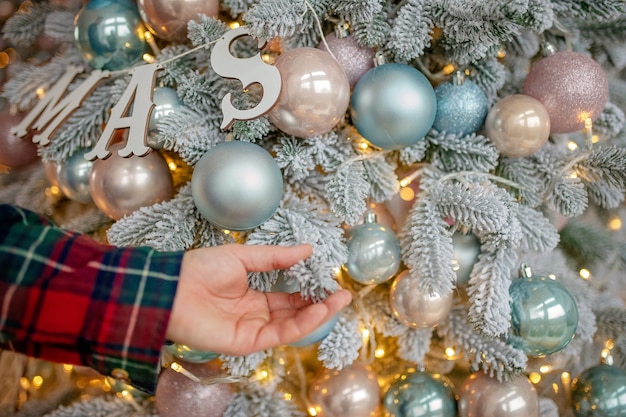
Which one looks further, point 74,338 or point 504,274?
point 504,274

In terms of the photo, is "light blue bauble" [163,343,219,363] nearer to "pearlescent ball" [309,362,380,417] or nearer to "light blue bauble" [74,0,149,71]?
"pearlescent ball" [309,362,380,417]

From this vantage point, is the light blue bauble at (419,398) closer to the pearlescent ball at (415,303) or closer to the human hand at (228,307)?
the pearlescent ball at (415,303)

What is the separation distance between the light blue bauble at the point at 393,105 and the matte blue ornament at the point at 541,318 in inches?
11.1

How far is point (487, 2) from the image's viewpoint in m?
0.60

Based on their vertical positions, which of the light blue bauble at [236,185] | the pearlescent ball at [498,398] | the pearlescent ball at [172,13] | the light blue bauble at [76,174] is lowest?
the pearlescent ball at [498,398]

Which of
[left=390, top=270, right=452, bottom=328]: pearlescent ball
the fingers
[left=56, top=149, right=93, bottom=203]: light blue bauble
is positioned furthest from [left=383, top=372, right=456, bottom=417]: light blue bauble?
[left=56, top=149, right=93, bottom=203]: light blue bauble

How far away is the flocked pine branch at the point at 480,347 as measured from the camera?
0.71 metres

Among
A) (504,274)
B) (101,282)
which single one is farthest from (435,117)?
(101,282)

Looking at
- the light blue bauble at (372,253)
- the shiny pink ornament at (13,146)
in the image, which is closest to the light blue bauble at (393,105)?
the light blue bauble at (372,253)

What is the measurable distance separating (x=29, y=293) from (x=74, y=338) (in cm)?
7

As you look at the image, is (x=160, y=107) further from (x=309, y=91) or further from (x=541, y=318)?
(x=541, y=318)

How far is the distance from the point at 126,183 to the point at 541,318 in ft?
2.01

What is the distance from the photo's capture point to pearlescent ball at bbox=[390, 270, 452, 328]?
713 mm

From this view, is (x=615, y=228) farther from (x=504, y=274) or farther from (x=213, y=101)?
(x=213, y=101)
